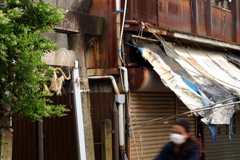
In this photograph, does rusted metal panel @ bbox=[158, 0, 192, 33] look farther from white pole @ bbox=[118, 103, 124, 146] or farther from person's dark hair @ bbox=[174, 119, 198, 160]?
person's dark hair @ bbox=[174, 119, 198, 160]

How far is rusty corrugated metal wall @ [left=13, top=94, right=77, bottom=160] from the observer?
968 centimetres

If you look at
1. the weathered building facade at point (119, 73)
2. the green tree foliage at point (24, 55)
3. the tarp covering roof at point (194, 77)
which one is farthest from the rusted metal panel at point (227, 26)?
the green tree foliage at point (24, 55)

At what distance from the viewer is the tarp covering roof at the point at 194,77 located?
9641mm

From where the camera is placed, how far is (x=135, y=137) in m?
10.8

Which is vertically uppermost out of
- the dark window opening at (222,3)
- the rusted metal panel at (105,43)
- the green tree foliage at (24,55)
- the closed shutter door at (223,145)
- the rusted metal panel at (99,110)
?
the dark window opening at (222,3)

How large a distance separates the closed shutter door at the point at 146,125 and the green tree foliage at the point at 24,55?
431 cm

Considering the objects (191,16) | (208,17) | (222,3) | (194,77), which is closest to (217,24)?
(208,17)

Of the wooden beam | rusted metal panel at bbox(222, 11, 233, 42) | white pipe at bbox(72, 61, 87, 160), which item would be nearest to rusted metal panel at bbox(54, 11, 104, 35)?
white pipe at bbox(72, 61, 87, 160)

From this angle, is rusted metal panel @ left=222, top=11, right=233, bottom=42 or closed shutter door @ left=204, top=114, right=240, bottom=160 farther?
rusted metal panel @ left=222, top=11, right=233, bottom=42

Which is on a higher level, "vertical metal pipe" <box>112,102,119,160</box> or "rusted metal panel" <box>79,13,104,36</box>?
"rusted metal panel" <box>79,13,104,36</box>

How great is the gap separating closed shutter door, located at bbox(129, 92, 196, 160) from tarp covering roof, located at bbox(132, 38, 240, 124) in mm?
1151

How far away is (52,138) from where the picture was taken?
10.3 meters

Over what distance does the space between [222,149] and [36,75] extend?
9546 mm

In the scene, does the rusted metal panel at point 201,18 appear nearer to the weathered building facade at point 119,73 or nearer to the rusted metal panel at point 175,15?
the rusted metal panel at point 175,15
